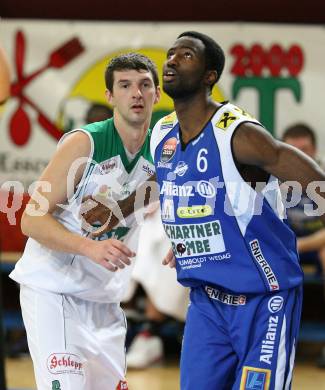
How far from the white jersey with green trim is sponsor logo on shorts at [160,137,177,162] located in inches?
18.1

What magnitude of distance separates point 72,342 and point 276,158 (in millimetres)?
1292

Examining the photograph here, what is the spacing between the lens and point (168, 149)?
3924 millimetres

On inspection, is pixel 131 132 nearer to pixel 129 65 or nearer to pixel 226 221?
pixel 129 65

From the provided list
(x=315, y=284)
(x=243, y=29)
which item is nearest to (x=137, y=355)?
(x=315, y=284)

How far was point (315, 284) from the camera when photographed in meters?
8.03

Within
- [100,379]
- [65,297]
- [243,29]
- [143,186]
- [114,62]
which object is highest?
[243,29]

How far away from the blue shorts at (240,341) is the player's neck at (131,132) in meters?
0.87

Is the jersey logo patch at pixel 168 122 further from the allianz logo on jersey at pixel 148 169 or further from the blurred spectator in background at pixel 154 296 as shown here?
the blurred spectator in background at pixel 154 296

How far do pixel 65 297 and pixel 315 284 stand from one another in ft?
13.3

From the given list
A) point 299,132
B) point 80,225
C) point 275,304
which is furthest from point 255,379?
point 299,132

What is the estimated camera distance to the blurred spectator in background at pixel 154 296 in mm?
7219

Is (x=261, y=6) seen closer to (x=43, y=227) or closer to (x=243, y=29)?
(x=243, y=29)

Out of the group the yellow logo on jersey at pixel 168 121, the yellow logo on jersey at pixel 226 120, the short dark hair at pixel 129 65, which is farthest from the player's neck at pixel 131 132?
the yellow logo on jersey at pixel 226 120

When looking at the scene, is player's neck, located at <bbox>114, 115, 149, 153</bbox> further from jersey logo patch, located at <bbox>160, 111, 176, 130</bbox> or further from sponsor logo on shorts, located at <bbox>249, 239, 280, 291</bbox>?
sponsor logo on shorts, located at <bbox>249, 239, 280, 291</bbox>
